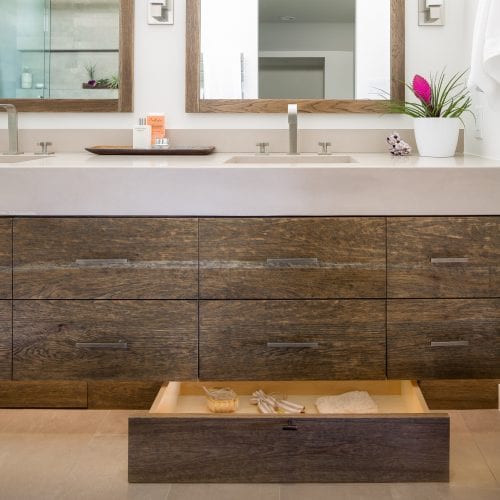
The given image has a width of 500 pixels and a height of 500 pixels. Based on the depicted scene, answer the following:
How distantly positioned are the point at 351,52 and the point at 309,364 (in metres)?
1.15

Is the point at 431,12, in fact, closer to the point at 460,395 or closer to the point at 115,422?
the point at 460,395

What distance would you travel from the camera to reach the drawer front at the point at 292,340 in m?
1.80

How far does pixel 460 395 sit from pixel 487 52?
107 cm

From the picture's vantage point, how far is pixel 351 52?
2381 millimetres

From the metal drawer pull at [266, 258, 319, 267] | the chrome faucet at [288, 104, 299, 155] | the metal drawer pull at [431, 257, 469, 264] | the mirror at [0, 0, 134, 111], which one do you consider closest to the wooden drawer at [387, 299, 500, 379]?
the metal drawer pull at [431, 257, 469, 264]

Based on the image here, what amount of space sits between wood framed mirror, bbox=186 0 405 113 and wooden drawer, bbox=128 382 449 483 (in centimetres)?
117

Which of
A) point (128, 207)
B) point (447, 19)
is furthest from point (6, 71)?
point (447, 19)

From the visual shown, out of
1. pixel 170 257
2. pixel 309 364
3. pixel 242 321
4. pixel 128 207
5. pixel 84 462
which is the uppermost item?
pixel 128 207

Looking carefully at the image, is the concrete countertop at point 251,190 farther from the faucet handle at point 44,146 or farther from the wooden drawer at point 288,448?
the faucet handle at point 44,146

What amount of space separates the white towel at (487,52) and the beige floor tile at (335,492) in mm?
1209

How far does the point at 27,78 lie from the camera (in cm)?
243

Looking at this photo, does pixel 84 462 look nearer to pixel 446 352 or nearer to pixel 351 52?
pixel 446 352

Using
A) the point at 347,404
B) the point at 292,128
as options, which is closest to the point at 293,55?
the point at 292,128

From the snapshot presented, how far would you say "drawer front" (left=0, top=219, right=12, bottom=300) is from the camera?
179 centimetres
